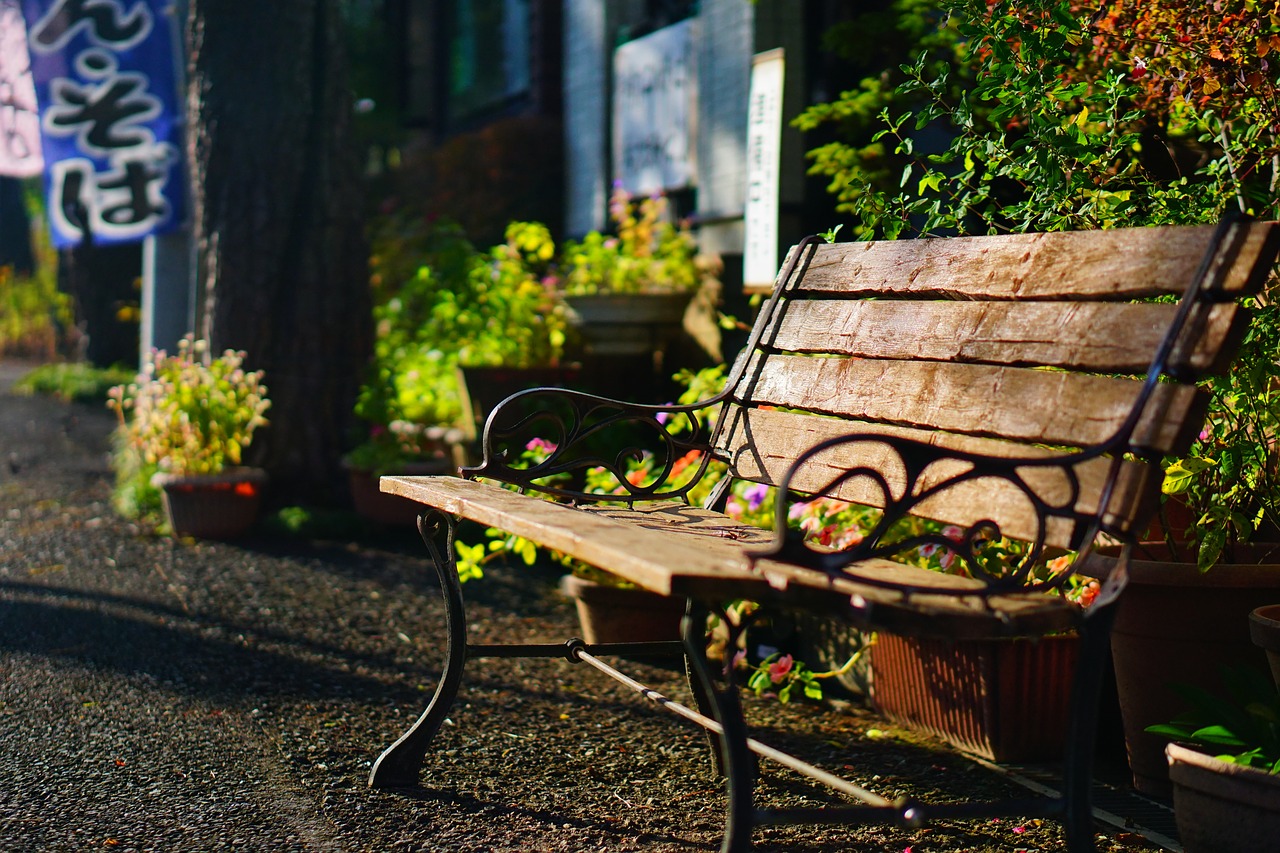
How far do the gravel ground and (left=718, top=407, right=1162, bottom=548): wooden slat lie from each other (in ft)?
2.30

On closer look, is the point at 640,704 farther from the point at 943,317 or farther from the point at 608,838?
the point at 943,317

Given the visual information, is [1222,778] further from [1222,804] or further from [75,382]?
[75,382]

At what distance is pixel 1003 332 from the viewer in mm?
2561

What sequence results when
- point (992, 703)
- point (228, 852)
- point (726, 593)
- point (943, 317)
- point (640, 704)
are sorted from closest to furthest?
point (726, 593) → point (228, 852) → point (943, 317) → point (992, 703) → point (640, 704)

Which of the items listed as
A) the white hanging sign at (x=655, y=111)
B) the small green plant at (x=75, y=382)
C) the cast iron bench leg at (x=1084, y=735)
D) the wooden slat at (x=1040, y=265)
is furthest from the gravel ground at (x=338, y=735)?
the small green plant at (x=75, y=382)

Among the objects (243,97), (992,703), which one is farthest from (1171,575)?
(243,97)

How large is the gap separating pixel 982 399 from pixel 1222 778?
79 centimetres

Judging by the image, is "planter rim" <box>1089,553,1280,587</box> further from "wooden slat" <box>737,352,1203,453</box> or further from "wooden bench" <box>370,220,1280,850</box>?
"wooden slat" <box>737,352,1203,453</box>

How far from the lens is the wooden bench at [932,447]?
6.77 feet

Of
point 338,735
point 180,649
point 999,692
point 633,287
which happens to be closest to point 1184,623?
point 999,692

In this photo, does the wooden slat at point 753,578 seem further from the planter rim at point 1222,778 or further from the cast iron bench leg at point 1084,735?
the planter rim at point 1222,778

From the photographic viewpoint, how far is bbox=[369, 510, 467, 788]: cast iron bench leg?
2932mm

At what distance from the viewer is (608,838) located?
2.68m

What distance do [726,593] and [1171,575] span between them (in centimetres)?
131
